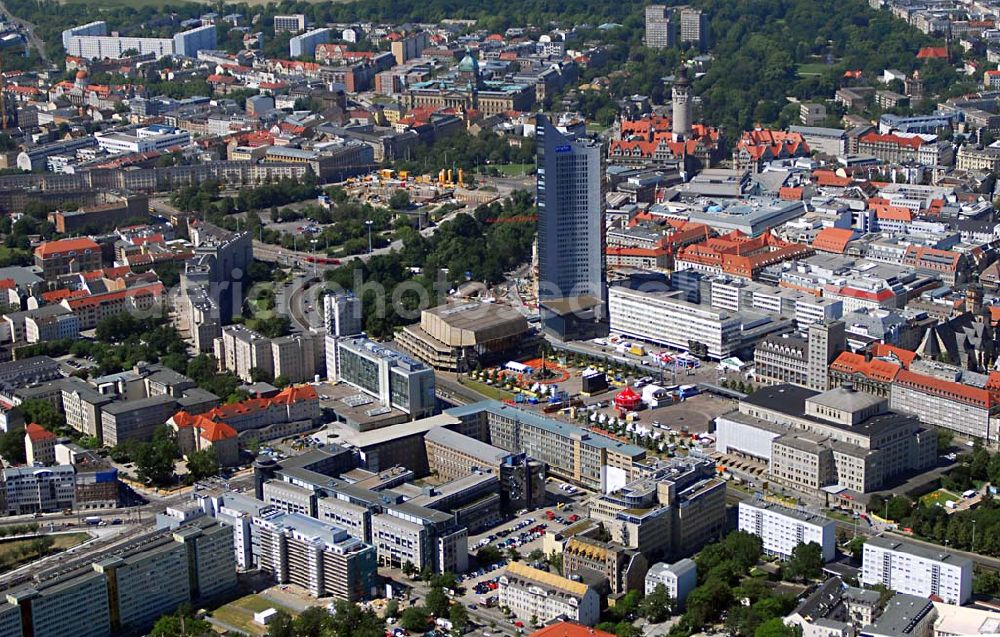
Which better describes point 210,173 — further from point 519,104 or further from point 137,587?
point 137,587

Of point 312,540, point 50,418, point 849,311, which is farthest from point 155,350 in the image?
point 849,311

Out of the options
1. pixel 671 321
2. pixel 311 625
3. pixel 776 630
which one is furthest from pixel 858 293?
pixel 311 625

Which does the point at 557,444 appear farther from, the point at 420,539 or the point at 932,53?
the point at 932,53

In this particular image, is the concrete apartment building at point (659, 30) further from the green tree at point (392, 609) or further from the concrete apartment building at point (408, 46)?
the green tree at point (392, 609)

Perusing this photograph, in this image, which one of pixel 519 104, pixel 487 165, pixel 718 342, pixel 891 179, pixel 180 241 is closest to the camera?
pixel 718 342

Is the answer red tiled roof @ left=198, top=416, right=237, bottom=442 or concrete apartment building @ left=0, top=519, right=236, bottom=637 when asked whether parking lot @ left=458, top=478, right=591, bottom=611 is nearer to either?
concrete apartment building @ left=0, top=519, right=236, bottom=637

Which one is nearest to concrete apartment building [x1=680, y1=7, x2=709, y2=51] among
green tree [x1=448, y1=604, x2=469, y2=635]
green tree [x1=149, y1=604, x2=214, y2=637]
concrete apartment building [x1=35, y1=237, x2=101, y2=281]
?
concrete apartment building [x1=35, y1=237, x2=101, y2=281]

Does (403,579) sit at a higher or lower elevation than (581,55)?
lower
